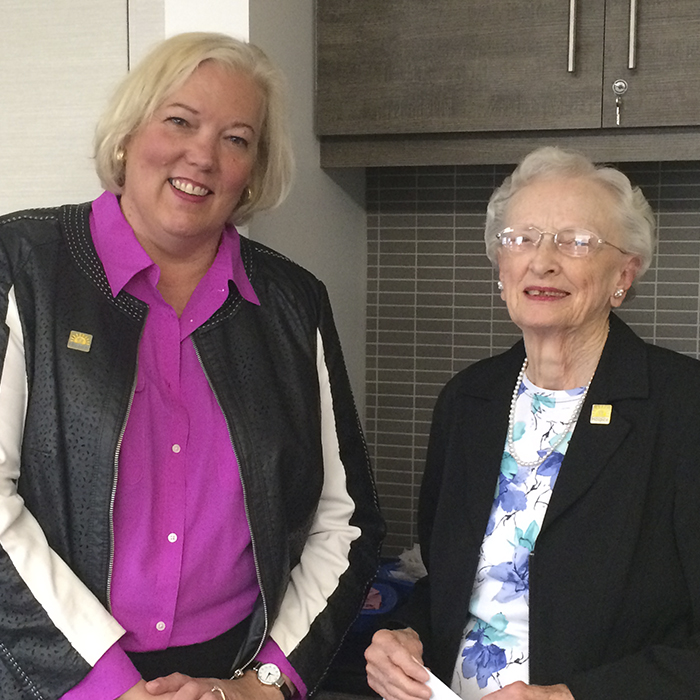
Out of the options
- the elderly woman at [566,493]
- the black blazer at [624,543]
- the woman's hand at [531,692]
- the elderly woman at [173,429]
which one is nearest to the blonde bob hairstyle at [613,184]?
the elderly woman at [566,493]

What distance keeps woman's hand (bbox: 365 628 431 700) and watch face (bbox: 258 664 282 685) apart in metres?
0.15

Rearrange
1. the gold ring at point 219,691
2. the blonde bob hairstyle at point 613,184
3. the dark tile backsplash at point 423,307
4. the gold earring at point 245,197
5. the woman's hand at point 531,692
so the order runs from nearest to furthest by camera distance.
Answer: the woman's hand at point 531,692 < the gold ring at point 219,691 < the blonde bob hairstyle at point 613,184 < the gold earring at point 245,197 < the dark tile backsplash at point 423,307

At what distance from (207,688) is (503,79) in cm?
135

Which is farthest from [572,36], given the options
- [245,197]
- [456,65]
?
[245,197]

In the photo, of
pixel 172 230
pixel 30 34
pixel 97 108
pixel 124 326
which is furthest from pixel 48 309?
pixel 30 34

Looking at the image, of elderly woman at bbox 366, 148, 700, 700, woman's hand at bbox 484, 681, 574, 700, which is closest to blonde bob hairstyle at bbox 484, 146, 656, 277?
elderly woman at bbox 366, 148, 700, 700

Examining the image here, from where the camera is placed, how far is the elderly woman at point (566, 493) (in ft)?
4.18

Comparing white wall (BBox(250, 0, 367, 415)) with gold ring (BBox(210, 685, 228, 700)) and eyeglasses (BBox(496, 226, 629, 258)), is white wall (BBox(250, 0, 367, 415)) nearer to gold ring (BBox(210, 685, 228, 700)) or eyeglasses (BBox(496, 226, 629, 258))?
eyeglasses (BBox(496, 226, 629, 258))

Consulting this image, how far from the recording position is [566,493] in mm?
1310

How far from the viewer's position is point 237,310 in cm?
144

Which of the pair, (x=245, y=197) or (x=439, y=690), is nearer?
(x=439, y=690)

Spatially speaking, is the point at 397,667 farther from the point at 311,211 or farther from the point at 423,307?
the point at 423,307

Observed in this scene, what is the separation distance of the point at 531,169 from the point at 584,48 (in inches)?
22.5

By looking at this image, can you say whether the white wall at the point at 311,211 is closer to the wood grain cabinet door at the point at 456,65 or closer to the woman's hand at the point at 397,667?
the wood grain cabinet door at the point at 456,65
